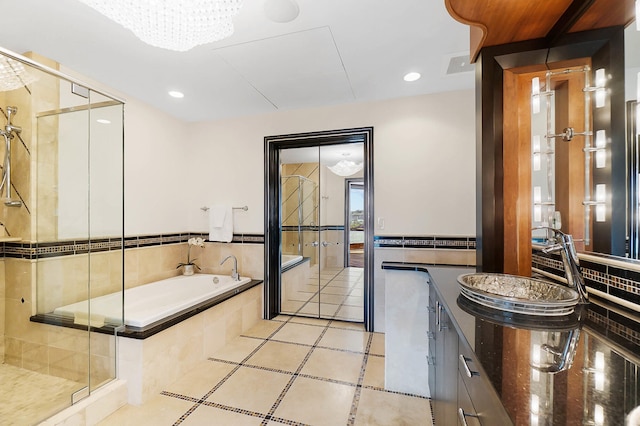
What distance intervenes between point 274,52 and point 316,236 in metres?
2.09

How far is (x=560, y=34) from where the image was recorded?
126 cm

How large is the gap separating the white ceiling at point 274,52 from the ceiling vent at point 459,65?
0.17 feet

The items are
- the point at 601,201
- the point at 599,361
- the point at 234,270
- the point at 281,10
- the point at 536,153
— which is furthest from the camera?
the point at 234,270

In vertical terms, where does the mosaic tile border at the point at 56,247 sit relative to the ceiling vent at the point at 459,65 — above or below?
below

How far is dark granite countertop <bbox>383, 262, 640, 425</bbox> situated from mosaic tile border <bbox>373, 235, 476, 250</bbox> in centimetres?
A: 172

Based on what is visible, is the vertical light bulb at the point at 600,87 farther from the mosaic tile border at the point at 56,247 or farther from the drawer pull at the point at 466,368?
the mosaic tile border at the point at 56,247

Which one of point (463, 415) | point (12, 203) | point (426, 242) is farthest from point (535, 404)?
point (12, 203)

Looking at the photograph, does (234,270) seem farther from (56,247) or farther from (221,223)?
(56,247)

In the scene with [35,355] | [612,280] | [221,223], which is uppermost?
[221,223]

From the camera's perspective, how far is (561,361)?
66cm

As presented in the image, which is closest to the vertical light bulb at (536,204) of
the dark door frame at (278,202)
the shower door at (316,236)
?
the dark door frame at (278,202)

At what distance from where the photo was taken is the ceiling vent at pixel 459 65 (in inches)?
84.1

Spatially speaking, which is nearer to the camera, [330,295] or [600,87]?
[600,87]

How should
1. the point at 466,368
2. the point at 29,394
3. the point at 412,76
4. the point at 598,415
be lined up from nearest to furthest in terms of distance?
the point at 598,415 < the point at 466,368 < the point at 29,394 < the point at 412,76
